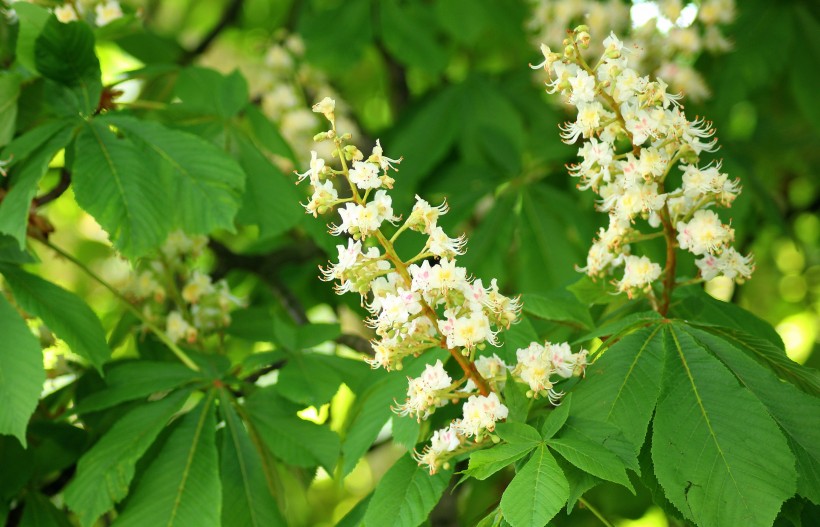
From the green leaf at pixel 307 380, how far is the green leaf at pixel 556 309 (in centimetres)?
48

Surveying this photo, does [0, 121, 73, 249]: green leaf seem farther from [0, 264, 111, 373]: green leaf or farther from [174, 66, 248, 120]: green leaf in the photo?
[174, 66, 248, 120]: green leaf

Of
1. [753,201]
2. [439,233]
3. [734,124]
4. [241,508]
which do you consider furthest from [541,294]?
[734,124]

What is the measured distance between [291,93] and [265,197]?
110cm

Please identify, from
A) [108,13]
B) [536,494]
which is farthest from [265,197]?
[536,494]

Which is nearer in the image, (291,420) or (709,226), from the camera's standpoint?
(709,226)

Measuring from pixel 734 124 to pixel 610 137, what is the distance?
287 cm

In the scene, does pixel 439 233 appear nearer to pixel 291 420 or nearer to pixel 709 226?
pixel 709 226

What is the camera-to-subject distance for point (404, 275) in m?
1.30

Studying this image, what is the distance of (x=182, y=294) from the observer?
227 cm

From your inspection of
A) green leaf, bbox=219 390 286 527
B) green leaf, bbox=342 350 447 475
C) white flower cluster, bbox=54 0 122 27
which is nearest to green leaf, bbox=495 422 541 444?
green leaf, bbox=342 350 447 475

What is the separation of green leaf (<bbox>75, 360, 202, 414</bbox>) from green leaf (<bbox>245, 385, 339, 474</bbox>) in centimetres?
14

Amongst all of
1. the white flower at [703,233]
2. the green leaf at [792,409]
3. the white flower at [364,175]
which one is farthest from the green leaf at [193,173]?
the green leaf at [792,409]

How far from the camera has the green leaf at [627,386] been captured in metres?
1.30

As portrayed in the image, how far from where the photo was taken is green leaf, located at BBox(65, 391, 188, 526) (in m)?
1.71
